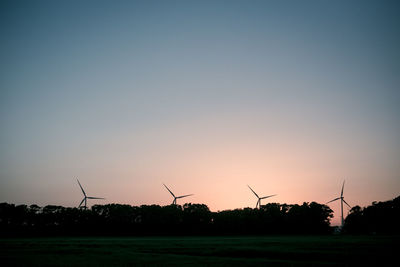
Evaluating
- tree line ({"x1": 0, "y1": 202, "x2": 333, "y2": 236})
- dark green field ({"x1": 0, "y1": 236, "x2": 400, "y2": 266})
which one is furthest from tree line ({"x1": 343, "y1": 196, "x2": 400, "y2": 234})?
dark green field ({"x1": 0, "y1": 236, "x2": 400, "y2": 266})

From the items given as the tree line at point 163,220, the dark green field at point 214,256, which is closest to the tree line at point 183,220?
the tree line at point 163,220

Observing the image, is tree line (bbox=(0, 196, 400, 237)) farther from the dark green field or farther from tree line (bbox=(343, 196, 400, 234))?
the dark green field

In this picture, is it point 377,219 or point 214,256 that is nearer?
point 214,256

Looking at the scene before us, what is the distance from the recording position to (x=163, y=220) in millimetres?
163375

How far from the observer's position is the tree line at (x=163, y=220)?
520 ft

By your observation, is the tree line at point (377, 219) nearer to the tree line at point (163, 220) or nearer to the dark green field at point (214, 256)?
the tree line at point (163, 220)

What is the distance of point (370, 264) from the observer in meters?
27.4

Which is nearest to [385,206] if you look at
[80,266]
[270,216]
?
[270,216]

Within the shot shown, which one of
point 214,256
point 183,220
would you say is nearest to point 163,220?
point 183,220

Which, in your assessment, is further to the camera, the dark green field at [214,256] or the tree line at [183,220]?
the tree line at [183,220]

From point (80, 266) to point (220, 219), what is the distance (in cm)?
14033

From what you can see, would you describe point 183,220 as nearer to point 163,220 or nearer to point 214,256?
point 163,220

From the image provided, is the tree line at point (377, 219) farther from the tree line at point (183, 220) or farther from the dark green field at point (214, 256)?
the dark green field at point (214, 256)

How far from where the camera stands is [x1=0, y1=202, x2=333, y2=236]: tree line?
6240 inches
